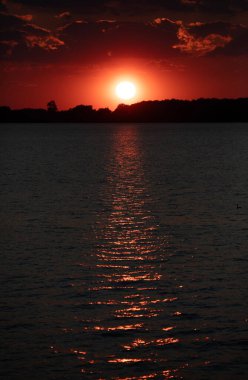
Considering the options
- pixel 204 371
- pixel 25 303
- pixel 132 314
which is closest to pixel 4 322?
pixel 25 303

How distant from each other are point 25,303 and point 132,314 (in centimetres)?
434

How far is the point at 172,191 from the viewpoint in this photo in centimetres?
7144

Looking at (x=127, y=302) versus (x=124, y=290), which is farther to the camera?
(x=124, y=290)

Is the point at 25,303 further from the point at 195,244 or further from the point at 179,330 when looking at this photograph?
the point at 195,244

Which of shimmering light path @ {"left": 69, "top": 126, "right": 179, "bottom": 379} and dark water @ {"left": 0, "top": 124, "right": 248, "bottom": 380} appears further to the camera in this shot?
dark water @ {"left": 0, "top": 124, "right": 248, "bottom": 380}

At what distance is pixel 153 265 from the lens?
33.9 m

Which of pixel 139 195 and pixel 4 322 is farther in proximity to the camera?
pixel 139 195

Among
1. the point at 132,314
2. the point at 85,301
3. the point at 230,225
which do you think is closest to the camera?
the point at 132,314

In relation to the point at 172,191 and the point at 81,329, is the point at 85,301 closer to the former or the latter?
the point at 81,329

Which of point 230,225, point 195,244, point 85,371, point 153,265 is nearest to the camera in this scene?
point 85,371

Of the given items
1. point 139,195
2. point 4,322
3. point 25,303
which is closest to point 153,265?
point 25,303

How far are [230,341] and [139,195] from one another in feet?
148

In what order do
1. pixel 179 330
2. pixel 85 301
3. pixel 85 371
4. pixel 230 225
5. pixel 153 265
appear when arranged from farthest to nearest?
pixel 230 225
pixel 153 265
pixel 85 301
pixel 179 330
pixel 85 371

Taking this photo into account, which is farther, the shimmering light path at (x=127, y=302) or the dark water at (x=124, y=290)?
the dark water at (x=124, y=290)
